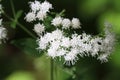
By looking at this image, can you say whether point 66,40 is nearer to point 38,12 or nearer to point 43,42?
point 43,42

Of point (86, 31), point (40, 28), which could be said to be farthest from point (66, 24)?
point (86, 31)

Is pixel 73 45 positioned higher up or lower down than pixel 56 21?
lower down

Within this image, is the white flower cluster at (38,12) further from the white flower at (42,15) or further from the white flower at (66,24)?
the white flower at (66,24)

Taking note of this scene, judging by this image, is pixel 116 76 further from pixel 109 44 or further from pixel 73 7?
pixel 109 44

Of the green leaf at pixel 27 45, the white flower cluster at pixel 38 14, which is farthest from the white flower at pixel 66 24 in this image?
the green leaf at pixel 27 45

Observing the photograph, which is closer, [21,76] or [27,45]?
[27,45]

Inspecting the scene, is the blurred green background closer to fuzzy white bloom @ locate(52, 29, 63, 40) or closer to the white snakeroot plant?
the white snakeroot plant

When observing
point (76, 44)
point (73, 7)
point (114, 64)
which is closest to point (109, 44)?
point (76, 44)

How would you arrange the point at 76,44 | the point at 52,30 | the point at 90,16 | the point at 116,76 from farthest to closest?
the point at 90,16 → the point at 116,76 → the point at 52,30 → the point at 76,44

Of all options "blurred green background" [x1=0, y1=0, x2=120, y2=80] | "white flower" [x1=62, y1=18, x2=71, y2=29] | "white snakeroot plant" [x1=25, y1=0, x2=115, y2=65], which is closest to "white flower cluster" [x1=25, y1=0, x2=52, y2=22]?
"white snakeroot plant" [x1=25, y1=0, x2=115, y2=65]
